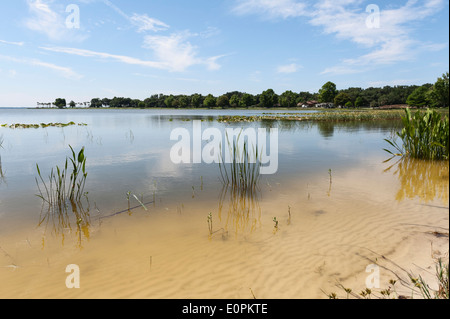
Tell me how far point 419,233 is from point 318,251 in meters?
2.11

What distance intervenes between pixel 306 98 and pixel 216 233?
16590 centimetres

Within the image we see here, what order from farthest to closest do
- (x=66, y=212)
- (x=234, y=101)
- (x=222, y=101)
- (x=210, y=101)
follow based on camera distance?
(x=222, y=101)
(x=234, y=101)
(x=210, y=101)
(x=66, y=212)

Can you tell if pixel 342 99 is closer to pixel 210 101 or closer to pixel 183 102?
pixel 210 101

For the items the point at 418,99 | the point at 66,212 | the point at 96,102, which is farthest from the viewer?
the point at 96,102

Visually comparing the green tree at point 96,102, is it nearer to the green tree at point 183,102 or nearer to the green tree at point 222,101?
the green tree at point 183,102

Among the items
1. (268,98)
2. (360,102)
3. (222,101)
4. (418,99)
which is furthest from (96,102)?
(418,99)

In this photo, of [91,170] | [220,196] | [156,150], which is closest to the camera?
[220,196]

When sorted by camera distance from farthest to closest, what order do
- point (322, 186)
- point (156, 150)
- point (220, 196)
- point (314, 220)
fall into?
point (156, 150), point (322, 186), point (220, 196), point (314, 220)

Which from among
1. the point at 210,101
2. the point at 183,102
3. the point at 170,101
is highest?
the point at 170,101

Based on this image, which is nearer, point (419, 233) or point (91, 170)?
point (419, 233)

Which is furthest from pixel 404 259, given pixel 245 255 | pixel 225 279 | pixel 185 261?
pixel 185 261

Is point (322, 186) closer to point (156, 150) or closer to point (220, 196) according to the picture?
point (220, 196)

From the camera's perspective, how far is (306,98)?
517ft

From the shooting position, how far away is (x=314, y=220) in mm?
5391
